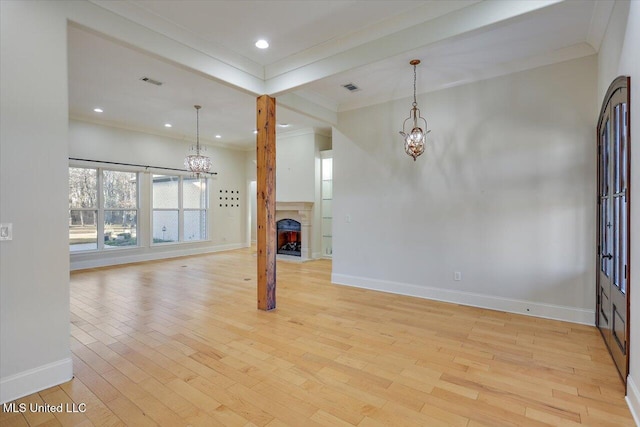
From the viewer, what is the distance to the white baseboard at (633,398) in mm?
1928

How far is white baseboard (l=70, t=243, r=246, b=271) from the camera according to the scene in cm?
670

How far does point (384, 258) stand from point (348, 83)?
8.91ft

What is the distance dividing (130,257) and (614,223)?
337 inches

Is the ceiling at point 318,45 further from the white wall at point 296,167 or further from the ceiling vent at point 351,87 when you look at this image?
the white wall at point 296,167

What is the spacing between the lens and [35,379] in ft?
7.43

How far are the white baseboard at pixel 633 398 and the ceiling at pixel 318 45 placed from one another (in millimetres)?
2644

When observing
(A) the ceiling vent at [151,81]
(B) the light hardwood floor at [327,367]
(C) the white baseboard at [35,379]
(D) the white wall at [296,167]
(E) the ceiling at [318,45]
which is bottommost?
(B) the light hardwood floor at [327,367]

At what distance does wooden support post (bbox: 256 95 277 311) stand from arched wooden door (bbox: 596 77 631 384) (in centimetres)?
334

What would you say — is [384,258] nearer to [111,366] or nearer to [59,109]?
[111,366]

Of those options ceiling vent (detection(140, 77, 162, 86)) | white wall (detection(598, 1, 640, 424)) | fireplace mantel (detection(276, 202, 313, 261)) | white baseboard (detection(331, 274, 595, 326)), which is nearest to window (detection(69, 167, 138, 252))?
ceiling vent (detection(140, 77, 162, 86))

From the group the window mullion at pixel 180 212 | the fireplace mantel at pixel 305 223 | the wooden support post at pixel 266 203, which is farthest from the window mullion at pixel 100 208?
the wooden support post at pixel 266 203

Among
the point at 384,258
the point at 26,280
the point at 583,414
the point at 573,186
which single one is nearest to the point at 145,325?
the point at 26,280

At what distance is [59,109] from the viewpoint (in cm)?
240

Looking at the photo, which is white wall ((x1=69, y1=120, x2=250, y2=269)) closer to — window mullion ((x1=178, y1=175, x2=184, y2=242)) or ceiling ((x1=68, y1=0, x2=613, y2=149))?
window mullion ((x1=178, y1=175, x2=184, y2=242))
